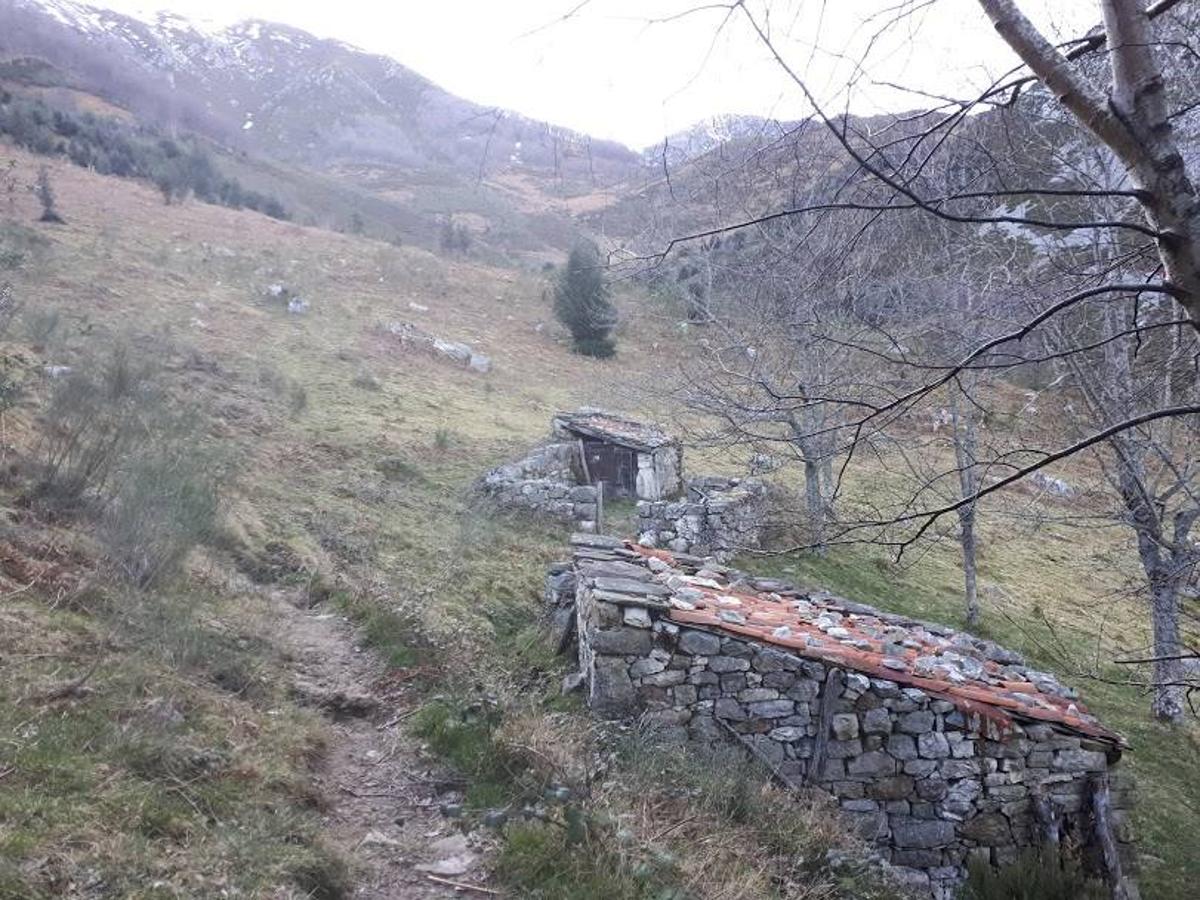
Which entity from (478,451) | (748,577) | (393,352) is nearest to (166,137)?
(393,352)

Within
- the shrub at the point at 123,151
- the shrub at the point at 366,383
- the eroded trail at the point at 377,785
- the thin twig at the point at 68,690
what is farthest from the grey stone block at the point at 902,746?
the shrub at the point at 123,151

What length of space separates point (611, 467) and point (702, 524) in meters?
3.04

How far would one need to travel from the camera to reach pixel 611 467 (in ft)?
48.8

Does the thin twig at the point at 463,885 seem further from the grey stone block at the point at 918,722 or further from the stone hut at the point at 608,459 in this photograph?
the stone hut at the point at 608,459

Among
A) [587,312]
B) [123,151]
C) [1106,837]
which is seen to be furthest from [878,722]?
[123,151]

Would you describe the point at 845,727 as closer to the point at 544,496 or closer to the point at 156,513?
the point at 156,513

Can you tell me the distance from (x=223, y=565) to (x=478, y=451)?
27.7 feet

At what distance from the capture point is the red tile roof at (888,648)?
5.21 m

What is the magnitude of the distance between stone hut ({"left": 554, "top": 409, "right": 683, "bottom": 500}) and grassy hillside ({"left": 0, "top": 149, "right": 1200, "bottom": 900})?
1.76 meters

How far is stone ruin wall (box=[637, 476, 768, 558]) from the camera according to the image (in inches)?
476

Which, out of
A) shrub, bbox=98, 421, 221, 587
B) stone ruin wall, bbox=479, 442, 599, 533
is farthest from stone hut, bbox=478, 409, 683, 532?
shrub, bbox=98, 421, 221, 587

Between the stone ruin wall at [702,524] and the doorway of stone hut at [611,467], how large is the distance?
7.22 feet

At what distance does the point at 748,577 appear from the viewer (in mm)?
7145

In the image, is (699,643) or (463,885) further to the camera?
(699,643)
